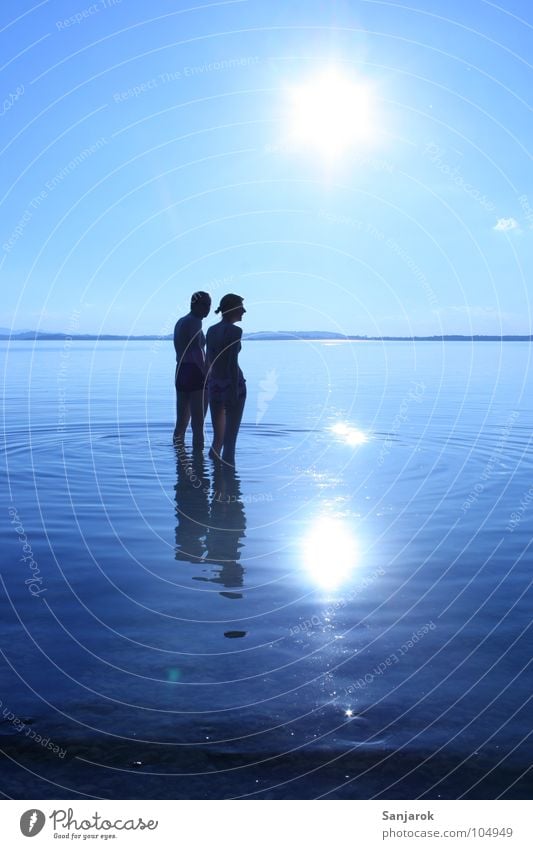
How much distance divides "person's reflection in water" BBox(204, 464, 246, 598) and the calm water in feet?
0.13

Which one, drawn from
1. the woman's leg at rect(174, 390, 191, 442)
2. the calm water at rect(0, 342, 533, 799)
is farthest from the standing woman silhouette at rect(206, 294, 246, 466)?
the woman's leg at rect(174, 390, 191, 442)

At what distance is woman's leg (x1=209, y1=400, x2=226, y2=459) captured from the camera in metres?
15.4

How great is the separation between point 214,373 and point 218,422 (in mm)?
1030

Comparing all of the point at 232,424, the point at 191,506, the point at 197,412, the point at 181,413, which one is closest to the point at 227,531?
the point at 191,506

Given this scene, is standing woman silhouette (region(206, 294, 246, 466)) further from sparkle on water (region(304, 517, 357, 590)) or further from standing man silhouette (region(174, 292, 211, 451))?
sparkle on water (region(304, 517, 357, 590))

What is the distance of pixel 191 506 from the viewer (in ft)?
39.0

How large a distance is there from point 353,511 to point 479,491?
2.39 m

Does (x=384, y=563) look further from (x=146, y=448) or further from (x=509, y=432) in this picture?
(x=509, y=432)

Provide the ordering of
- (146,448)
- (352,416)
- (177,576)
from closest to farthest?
(177,576) → (146,448) → (352,416)

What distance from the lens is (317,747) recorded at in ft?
15.8

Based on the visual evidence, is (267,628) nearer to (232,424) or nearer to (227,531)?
(227,531)

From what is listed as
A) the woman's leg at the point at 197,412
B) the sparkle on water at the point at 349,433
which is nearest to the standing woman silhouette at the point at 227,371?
the woman's leg at the point at 197,412

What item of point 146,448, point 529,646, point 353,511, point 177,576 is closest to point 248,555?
point 177,576

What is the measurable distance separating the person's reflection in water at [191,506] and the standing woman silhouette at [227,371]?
34.8 inches
